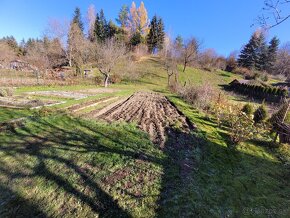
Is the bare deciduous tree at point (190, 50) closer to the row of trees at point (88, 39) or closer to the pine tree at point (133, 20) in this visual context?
the row of trees at point (88, 39)

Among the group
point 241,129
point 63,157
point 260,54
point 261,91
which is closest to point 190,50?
point 261,91

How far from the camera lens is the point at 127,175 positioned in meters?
3.90

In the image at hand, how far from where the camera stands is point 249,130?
6.64 metres

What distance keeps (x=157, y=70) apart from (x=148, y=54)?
43.9 ft

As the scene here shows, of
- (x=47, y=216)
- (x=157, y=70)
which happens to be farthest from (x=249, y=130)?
(x=157, y=70)

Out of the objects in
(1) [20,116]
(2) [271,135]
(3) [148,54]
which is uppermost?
(3) [148,54]

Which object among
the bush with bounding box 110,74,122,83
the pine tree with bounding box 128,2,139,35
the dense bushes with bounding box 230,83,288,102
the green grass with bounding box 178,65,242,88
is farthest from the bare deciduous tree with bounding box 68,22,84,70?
the dense bushes with bounding box 230,83,288,102

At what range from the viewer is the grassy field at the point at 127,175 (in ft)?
10.2

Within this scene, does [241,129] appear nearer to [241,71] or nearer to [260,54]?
[241,71]

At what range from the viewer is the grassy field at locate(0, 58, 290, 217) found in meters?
3.10

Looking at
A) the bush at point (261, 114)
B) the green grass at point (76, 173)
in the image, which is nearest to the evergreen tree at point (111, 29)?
the bush at point (261, 114)

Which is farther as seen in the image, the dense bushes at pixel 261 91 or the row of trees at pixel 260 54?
the row of trees at pixel 260 54

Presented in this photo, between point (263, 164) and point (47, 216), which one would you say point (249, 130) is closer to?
point (263, 164)

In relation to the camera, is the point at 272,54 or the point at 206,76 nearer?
the point at 206,76
